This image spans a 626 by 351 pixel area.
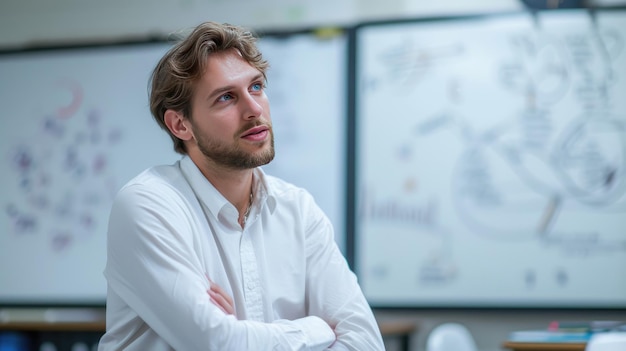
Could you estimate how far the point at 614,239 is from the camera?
126 inches

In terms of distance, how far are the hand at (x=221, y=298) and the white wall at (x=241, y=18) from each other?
194 centimetres

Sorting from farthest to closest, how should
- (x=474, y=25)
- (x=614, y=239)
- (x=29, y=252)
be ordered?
(x=29, y=252), (x=474, y=25), (x=614, y=239)

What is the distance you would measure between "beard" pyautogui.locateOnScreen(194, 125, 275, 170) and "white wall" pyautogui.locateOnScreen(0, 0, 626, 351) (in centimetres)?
187

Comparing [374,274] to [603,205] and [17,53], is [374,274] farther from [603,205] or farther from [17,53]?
[17,53]

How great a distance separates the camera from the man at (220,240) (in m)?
1.55

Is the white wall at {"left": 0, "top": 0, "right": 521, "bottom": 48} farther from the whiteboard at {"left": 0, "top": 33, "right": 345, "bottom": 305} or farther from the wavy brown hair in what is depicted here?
the wavy brown hair

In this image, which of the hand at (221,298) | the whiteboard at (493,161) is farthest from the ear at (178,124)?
the whiteboard at (493,161)

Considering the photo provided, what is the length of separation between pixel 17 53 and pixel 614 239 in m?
2.96

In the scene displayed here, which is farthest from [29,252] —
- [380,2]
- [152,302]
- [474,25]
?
[152,302]

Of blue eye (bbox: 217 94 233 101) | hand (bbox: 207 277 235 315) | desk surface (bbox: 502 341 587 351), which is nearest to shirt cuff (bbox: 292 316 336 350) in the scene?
hand (bbox: 207 277 235 315)

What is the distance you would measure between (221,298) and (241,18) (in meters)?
2.49

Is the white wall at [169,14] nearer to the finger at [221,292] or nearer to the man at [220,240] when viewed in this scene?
the man at [220,240]

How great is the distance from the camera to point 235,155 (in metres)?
1.75

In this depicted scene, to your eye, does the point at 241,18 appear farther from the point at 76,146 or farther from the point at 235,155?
the point at 235,155
